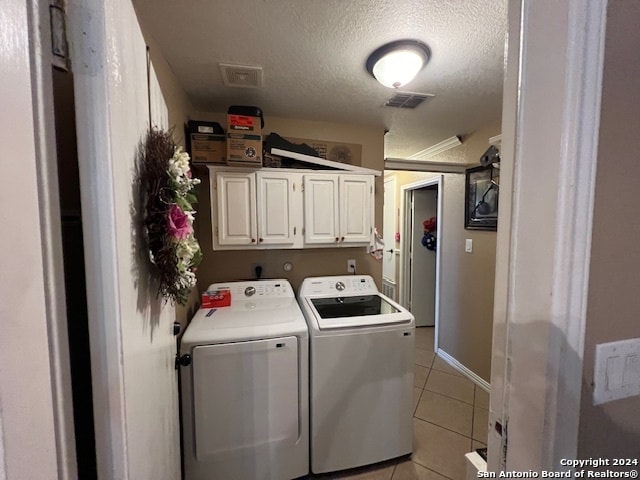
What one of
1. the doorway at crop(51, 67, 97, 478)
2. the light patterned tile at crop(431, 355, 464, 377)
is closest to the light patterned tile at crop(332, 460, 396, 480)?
the light patterned tile at crop(431, 355, 464, 377)

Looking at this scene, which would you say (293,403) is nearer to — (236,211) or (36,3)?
(236,211)

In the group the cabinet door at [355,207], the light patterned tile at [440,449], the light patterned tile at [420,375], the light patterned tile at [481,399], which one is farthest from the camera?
the light patterned tile at [420,375]

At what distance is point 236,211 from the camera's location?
6.59 ft

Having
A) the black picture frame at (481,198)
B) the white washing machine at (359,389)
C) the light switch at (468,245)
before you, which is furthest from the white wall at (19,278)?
the light switch at (468,245)

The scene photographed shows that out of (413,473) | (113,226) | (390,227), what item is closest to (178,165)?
(113,226)

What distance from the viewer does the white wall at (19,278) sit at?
1.25 feet

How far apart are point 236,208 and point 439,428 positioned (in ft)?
7.42

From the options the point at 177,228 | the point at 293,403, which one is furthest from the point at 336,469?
the point at 177,228

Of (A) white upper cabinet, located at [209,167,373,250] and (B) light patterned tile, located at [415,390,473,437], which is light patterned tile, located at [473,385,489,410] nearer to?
(B) light patterned tile, located at [415,390,473,437]

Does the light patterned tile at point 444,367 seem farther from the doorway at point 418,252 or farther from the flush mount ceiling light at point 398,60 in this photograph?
the flush mount ceiling light at point 398,60

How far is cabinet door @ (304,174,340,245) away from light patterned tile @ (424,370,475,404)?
174 cm

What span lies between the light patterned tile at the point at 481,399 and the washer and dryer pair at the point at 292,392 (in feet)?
3.14

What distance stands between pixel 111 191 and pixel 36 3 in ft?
0.92

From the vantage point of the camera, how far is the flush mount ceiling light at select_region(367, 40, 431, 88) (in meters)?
1.38
